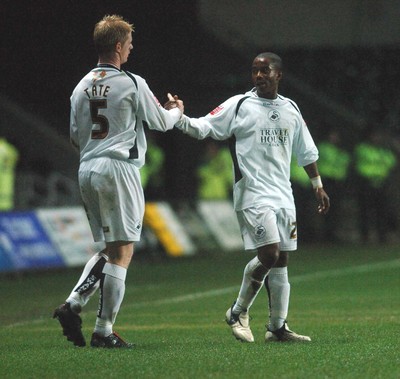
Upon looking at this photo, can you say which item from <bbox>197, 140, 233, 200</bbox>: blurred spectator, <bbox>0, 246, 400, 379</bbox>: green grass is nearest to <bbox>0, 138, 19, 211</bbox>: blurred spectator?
<bbox>0, 246, 400, 379</bbox>: green grass

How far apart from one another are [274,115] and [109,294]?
1.95m

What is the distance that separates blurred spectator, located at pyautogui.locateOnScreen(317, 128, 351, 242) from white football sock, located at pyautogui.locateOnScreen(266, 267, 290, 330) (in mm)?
17461

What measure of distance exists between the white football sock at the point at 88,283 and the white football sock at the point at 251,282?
1.16m

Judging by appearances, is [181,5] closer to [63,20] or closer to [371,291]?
[63,20]

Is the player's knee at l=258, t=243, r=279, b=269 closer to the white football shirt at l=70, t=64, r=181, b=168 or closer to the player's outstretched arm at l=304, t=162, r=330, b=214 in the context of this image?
the player's outstretched arm at l=304, t=162, r=330, b=214

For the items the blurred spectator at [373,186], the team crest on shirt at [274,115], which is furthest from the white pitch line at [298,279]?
the blurred spectator at [373,186]

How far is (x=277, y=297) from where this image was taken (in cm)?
950

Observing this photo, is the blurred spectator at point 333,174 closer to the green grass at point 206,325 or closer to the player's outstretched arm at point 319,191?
the green grass at point 206,325

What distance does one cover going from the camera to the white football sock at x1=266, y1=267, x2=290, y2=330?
9.48 m

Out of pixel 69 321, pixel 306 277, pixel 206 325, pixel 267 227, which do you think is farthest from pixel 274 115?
pixel 306 277

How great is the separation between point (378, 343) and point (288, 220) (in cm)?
122

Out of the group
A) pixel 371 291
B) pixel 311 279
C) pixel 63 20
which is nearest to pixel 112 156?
pixel 371 291

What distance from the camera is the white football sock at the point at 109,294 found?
8.83 m

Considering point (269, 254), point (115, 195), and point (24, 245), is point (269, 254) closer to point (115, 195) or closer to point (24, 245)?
point (115, 195)
